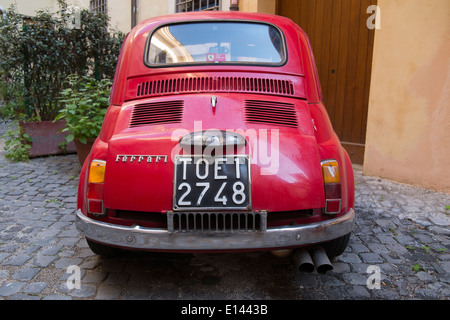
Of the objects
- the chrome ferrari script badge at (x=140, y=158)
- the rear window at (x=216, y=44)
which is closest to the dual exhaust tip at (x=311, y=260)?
the chrome ferrari script badge at (x=140, y=158)

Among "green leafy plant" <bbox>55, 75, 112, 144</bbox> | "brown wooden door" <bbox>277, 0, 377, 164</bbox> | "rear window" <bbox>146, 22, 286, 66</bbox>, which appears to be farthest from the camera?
"brown wooden door" <bbox>277, 0, 377, 164</bbox>

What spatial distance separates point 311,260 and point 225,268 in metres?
0.84

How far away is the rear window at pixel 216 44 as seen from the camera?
2.96 meters

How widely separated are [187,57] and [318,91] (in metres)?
1.08

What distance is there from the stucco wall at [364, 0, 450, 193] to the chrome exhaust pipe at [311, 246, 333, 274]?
3150 millimetres

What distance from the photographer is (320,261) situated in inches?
85.6

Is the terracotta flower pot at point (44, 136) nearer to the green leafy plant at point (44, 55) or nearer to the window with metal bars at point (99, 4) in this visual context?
the green leafy plant at point (44, 55)

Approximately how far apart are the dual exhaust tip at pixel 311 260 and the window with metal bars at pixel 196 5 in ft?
22.9

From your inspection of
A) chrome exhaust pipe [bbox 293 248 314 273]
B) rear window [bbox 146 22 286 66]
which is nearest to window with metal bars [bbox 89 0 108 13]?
rear window [bbox 146 22 286 66]

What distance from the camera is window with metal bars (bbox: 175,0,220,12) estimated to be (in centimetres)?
820

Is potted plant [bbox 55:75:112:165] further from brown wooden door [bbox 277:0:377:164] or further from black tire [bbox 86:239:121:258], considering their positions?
brown wooden door [bbox 277:0:377:164]

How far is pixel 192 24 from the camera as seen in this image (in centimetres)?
320

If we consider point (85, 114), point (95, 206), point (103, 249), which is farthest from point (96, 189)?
point (85, 114)

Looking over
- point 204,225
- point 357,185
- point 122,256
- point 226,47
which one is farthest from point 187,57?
point 357,185
